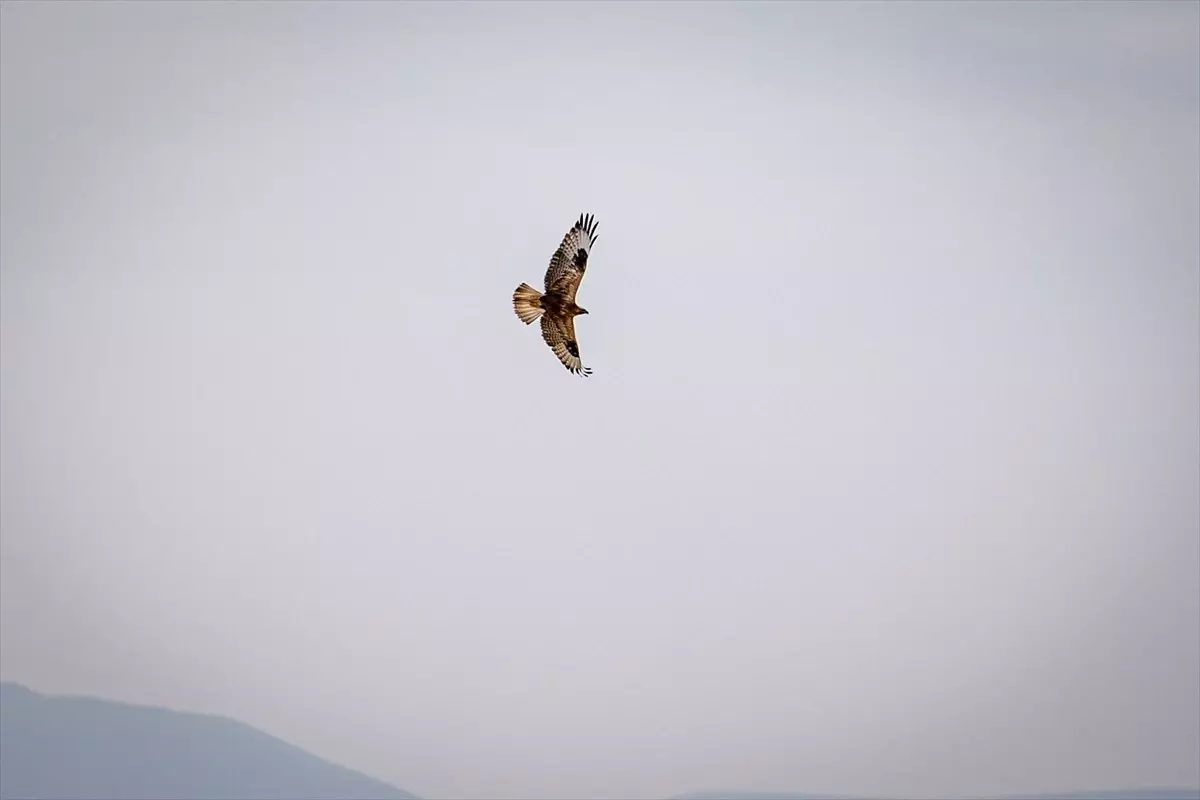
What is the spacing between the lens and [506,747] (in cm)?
1927

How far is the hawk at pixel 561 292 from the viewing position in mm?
12578

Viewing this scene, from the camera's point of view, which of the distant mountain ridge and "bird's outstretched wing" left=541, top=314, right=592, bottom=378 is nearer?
"bird's outstretched wing" left=541, top=314, right=592, bottom=378

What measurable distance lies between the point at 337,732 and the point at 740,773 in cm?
560

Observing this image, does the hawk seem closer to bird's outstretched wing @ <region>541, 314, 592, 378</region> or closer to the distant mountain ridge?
bird's outstretched wing @ <region>541, 314, 592, 378</region>

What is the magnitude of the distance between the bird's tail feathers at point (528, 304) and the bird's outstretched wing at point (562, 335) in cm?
10

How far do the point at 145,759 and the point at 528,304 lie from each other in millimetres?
15020

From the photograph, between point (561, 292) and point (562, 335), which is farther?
point (562, 335)

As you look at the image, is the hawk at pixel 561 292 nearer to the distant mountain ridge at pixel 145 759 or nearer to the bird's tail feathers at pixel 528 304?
the bird's tail feathers at pixel 528 304

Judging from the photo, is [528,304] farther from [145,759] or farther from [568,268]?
[145,759]

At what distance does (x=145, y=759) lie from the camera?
24078 millimetres

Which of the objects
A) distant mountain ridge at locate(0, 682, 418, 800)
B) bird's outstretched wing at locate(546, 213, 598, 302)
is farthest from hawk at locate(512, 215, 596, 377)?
distant mountain ridge at locate(0, 682, 418, 800)

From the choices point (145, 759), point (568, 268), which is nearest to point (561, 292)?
point (568, 268)

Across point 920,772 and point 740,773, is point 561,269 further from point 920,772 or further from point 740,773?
point 920,772

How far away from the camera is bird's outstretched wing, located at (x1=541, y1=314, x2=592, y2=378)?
1273 cm
